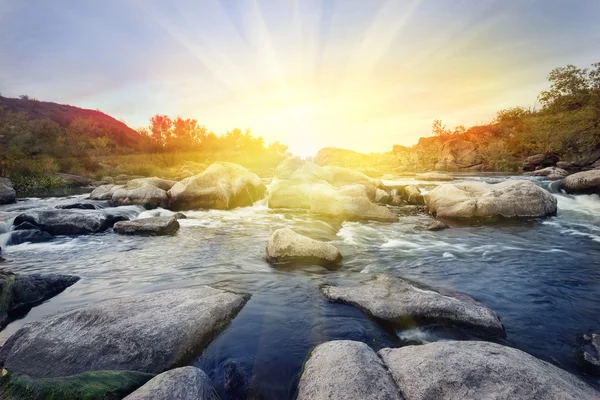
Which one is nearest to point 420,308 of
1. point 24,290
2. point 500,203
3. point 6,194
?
point 24,290

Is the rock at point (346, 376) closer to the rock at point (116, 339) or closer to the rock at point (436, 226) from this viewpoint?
the rock at point (116, 339)

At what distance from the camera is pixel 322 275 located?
24.7 ft

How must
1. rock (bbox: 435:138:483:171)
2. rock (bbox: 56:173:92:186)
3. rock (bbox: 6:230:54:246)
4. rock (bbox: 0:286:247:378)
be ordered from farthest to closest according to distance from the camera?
rock (bbox: 435:138:483:171) → rock (bbox: 56:173:92:186) → rock (bbox: 6:230:54:246) → rock (bbox: 0:286:247:378)

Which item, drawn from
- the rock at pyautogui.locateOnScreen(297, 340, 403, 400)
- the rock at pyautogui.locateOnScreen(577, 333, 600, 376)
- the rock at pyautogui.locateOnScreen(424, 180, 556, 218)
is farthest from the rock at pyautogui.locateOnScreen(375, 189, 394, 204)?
the rock at pyautogui.locateOnScreen(297, 340, 403, 400)

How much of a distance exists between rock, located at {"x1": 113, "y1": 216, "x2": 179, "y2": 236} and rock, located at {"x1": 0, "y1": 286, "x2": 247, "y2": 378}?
768 centimetres

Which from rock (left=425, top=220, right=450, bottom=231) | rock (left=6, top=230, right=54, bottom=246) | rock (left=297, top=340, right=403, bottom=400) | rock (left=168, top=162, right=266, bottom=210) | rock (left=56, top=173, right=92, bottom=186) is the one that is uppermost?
rock (left=56, top=173, right=92, bottom=186)

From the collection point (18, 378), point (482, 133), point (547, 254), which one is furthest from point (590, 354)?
point (482, 133)

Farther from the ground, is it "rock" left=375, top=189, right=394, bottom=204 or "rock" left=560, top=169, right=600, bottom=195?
"rock" left=560, top=169, right=600, bottom=195

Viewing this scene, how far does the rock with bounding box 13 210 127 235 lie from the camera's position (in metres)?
12.1

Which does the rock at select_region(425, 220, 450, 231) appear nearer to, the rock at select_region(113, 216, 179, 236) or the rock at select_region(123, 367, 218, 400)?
the rock at select_region(113, 216, 179, 236)

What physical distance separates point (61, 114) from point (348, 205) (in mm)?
105394

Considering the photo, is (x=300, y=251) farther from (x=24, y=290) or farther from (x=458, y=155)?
(x=458, y=155)

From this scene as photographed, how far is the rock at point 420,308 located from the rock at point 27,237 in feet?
39.0

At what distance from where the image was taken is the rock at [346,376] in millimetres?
3104
